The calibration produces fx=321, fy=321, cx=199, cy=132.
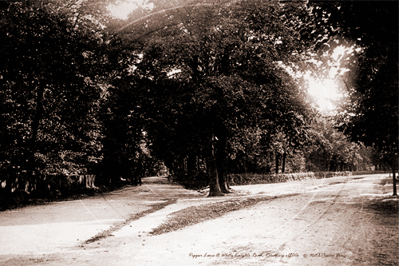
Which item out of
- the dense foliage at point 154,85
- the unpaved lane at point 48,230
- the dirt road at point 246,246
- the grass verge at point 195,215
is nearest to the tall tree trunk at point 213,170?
the dense foliage at point 154,85

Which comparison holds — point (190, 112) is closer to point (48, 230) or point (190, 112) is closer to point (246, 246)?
point (48, 230)

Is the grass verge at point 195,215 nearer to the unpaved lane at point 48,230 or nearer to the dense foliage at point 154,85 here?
the unpaved lane at point 48,230

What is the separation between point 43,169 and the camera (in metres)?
22.8

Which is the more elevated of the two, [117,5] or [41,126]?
[117,5]

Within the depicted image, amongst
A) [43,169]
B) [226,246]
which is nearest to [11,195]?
[43,169]

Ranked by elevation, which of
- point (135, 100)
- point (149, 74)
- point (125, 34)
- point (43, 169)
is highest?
point (125, 34)

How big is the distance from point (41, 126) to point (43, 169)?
10.8 ft

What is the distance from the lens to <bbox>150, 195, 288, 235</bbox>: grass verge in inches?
429

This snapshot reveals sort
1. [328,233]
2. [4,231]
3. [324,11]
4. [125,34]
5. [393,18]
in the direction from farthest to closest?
[125,34]
[4,231]
[328,233]
[324,11]
[393,18]

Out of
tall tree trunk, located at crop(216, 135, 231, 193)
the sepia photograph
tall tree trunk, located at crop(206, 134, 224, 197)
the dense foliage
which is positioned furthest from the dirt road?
tall tree trunk, located at crop(216, 135, 231, 193)

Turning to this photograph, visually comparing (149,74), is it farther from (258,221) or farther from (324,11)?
(324,11)

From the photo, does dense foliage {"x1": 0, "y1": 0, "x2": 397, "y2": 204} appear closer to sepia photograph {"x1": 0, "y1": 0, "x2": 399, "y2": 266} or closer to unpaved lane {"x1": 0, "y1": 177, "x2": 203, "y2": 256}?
sepia photograph {"x1": 0, "y1": 0, "x2": 399, "y2": 266}

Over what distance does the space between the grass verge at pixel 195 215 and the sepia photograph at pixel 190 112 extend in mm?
107

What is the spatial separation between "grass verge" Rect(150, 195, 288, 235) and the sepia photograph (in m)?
0.11
